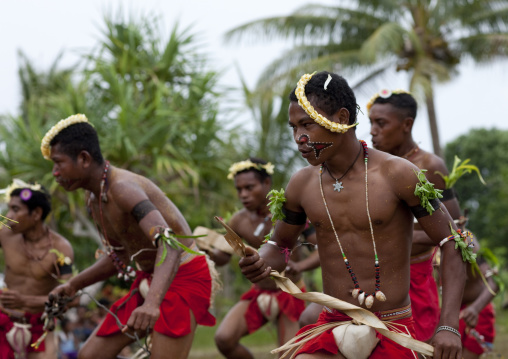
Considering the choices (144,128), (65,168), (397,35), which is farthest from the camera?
(397,35)

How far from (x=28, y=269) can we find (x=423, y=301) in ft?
11.6

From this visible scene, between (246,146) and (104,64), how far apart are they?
3.79 m

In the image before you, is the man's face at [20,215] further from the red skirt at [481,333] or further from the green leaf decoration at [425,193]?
the green leaf decoration at [425,193]

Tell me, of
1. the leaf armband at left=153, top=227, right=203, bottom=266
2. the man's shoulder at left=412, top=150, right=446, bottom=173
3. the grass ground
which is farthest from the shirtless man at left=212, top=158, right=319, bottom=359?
the grass ground

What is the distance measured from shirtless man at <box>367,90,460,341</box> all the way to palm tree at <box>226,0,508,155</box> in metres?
13.9

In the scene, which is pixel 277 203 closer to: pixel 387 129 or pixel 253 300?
pixel 387 129

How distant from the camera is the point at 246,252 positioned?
140 inches

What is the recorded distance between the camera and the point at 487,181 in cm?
2889

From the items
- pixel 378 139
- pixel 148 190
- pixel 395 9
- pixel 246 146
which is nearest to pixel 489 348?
pixel 378 139

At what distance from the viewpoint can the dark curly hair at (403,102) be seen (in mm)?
5676

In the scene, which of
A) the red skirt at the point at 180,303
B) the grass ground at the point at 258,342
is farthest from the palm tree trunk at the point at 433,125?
the red skirt at the point at 180,303

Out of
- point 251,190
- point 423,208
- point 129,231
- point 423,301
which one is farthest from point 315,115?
point 251,190

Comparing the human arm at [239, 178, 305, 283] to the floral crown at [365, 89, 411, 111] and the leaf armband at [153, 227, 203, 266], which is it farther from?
the floral crown at [365, 89, 411, 111]

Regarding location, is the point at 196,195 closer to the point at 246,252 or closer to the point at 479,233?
the point at 246,252
